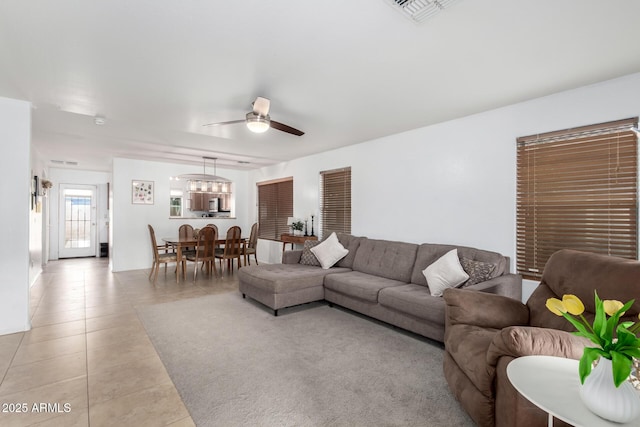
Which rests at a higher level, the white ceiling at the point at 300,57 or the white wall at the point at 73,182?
the white ceiling at the point at 300,57

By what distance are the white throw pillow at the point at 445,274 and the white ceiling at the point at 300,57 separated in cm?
173

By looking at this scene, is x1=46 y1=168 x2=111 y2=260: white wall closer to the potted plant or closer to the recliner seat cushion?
the recliner seat cushion

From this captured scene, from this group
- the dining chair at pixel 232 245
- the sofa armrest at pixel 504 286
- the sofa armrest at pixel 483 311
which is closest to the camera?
the sofa armrest at pixel 483 311

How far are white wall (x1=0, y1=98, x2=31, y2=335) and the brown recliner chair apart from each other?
14.0 feet

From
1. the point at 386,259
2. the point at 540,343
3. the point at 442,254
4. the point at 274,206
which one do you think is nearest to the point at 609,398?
the point at 540,343

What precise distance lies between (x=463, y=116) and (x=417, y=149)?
0.73 m

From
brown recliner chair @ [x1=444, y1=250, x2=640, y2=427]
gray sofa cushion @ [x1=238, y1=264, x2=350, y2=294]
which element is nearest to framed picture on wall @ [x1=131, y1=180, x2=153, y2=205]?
gray sofa cushion @ [x1=238, y1=264, x2=350, y2=294]

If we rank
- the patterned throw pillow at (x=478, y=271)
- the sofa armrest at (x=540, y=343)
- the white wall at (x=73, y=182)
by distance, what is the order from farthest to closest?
the white wall at (x=73, y=182)
the patterned throw pillow at (x=478, y=271)
the sofa armrest at (x=540, y=343)

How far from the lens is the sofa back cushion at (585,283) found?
1755 millimetres

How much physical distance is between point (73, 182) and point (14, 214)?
21.0 ft

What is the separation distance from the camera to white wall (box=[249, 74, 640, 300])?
2.89 m

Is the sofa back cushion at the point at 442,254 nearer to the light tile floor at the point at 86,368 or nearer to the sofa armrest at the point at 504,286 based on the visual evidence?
the sofa armrest at the point at 504,286

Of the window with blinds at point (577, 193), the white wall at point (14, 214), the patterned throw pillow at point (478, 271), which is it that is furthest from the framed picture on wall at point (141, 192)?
the window with blinds at point (577, 193)

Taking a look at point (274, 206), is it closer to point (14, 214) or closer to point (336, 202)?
point (336, 202)
